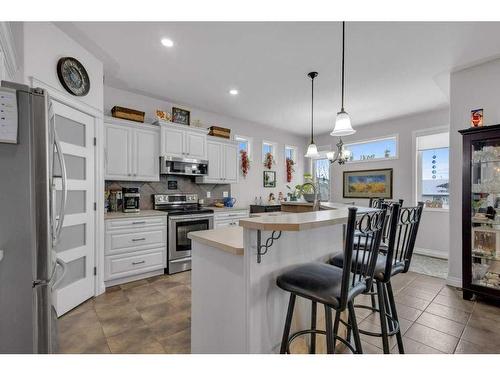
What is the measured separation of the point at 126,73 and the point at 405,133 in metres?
5.08

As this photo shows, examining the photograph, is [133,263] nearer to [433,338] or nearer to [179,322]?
[179,322]

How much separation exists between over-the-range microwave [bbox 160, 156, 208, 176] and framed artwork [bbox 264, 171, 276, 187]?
187cm

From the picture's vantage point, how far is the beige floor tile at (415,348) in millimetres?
1845

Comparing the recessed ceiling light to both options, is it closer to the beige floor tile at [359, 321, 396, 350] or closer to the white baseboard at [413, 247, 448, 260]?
the beige floor tile at [359, 321, 396, 350]

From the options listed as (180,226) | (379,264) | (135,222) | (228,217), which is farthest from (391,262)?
(228,217)

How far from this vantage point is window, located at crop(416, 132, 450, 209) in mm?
4473

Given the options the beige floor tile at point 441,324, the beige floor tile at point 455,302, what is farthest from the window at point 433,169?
the beige floor tile at point 441,324

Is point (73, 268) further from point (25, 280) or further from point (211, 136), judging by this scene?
point (211, 136)

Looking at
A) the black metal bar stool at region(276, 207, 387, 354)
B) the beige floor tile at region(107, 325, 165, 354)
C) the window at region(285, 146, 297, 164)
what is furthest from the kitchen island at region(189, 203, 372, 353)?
the window at region(285, 146, 297, 164)

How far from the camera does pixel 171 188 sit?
4.23 m

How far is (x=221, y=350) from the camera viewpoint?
4.86 feet

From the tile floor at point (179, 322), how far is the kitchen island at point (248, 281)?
0.61m

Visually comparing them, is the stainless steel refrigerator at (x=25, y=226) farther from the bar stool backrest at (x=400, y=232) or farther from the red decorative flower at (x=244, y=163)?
the red decorative flower at (x=244, y=163)

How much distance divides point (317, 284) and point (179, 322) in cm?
163
